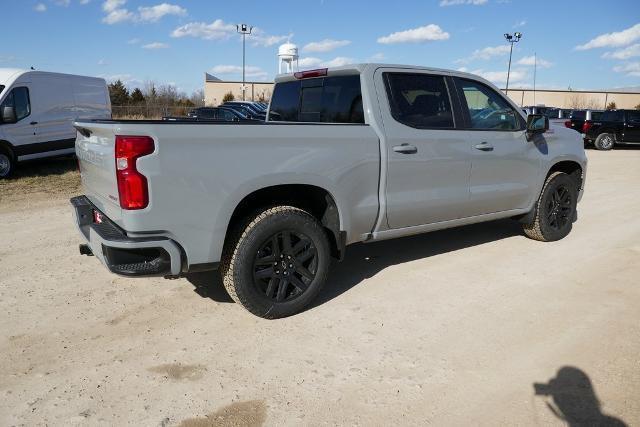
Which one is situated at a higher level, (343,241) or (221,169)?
(221,169)

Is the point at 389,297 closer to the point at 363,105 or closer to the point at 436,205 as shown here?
the point at 436,205

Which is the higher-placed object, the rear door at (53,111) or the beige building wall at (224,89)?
the beige building wall at (224,89)

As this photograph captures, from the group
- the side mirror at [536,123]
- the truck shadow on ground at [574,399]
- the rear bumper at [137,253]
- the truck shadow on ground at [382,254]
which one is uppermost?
the side mirror at [536,123]

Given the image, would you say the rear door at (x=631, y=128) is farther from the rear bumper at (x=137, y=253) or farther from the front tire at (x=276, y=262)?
the rear bumper at (x=137, y=253)

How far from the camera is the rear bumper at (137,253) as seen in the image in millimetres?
3072

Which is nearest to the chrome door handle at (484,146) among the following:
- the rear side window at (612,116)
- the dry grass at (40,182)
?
the dry grass at (40,182)

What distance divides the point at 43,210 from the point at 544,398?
7089 mm

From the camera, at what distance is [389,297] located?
414cm

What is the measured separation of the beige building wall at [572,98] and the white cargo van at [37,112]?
67197mm

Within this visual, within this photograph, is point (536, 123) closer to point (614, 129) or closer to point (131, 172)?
point (131, 172)

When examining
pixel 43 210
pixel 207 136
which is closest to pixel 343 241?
pixel 207 136

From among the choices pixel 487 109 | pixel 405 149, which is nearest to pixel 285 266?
pixel 405 149

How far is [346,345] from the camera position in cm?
334

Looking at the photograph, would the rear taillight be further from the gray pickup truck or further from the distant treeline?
the distant treeline
